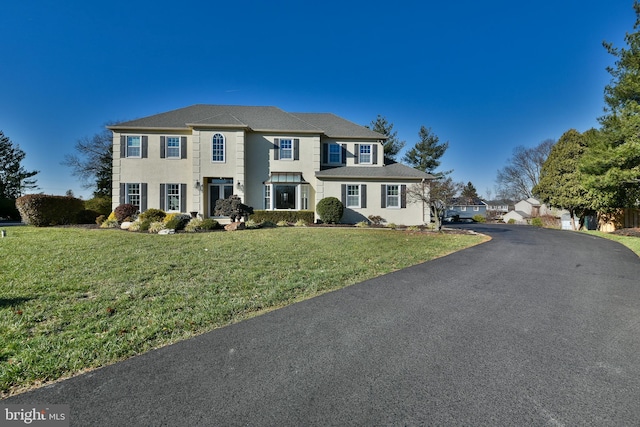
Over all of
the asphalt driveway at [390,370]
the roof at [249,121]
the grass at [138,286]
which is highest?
the roof at [249,121]

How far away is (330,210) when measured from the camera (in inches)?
691

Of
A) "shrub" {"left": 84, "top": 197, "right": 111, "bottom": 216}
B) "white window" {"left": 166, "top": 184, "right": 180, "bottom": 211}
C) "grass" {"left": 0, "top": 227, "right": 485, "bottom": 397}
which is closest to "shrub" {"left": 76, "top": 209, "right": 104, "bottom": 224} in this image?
"shrub" {"left": 84, "top": 197, "right": 111, "bottom": 216}

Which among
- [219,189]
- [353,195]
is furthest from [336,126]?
[219,189]

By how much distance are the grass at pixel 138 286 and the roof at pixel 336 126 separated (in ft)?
38.6

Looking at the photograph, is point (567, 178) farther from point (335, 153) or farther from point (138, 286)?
point (138, 286)

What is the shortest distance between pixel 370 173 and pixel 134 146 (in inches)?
604

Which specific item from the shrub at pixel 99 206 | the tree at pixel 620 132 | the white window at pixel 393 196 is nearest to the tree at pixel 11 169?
the shrub at pixel 99 206

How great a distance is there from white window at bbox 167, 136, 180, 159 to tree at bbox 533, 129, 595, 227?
27297 millimetres

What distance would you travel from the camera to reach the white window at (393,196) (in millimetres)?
18953

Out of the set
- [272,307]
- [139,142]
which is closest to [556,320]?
[272,307]

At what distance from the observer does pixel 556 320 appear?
157 inches

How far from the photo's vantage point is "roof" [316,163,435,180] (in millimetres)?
18641

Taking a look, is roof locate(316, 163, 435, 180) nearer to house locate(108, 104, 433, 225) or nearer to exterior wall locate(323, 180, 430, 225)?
house locate(108, 104, 433, 225)

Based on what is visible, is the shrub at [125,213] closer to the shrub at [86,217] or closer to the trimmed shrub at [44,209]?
the shrub at [86,217]
